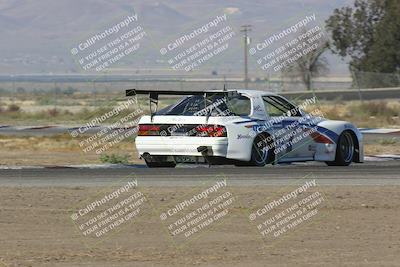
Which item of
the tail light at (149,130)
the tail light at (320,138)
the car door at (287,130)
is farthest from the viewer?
the tail light at (320,138)

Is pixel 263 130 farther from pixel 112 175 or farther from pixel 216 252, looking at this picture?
pixel 216 252

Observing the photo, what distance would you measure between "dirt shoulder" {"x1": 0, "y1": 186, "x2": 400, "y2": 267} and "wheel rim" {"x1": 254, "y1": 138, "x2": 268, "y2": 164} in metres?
3.80

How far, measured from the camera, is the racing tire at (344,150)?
19.0 meters

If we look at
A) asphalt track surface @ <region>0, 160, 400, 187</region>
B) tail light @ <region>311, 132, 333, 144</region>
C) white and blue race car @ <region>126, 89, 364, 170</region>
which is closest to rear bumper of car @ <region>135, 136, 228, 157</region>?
white and blue race car @ <region>126, 89, 364, 170</region>

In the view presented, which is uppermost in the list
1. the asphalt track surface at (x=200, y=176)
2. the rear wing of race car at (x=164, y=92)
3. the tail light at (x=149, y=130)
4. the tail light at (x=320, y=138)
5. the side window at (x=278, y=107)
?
the rear wing of race car at (x=164, y=92)

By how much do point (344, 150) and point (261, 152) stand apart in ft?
6.07

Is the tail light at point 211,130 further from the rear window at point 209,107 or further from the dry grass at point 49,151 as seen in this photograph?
the dry grass at point 49,151

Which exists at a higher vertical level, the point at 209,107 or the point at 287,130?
the point at 209,107

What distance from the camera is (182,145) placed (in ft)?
57.3

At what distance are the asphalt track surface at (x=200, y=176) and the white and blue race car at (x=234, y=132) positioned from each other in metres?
0.23

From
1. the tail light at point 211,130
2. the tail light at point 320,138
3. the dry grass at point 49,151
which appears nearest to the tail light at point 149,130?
the tail light at point 211,130

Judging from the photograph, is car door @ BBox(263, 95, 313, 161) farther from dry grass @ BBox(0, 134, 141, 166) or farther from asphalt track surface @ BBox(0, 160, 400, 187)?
dry grass @ BBox(0, 134, 141, 166)

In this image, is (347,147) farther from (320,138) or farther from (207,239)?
(207,239)

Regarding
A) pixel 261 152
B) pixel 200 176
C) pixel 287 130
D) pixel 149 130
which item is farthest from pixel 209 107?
pixel 287 130
